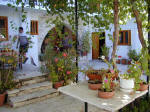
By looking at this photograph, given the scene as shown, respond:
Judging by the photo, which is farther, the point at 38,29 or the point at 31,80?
the point at 38,29

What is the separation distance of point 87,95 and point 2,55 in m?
2.79

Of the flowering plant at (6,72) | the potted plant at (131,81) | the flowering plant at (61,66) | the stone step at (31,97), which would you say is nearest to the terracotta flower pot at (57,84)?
the flowering plant at (61,66)

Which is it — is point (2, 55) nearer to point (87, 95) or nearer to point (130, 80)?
point (87, 95)

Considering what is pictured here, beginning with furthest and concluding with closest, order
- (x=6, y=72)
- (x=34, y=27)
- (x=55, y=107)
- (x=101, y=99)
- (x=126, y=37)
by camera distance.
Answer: (x=126, y=37) → (x=34, y=27) → (x=6, y=72) → (x=55, y=107) → (x=101, y=99)

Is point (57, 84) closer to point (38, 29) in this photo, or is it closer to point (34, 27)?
point (34, 27)

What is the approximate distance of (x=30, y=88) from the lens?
13.1ft

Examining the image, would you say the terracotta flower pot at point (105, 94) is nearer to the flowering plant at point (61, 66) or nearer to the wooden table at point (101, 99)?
the wooden table at point (101, 99)

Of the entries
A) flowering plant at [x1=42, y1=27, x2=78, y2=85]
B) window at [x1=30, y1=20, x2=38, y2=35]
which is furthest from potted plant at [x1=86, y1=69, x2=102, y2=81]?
window at [x1=30, y1=20, x2=38, y2=35]

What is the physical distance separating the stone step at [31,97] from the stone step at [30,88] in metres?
0.10

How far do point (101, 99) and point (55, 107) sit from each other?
1709mm

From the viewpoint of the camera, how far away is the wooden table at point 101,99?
1795 mm

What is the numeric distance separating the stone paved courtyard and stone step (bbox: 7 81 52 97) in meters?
0.35

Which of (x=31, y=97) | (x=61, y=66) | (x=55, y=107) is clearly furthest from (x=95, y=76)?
(x=61, y=66)

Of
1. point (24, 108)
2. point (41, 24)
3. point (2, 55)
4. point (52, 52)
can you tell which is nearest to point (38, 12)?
point (41, 24)
